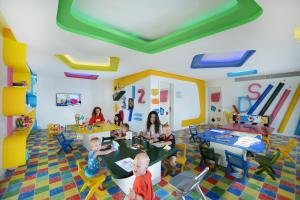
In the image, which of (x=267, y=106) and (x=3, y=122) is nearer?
(x=3, y=122)

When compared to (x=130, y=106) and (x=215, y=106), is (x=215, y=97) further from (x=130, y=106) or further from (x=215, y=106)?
(x=130, y=106)

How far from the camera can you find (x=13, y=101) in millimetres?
2336

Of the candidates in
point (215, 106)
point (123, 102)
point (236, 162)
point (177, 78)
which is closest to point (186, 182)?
point (236, 162)

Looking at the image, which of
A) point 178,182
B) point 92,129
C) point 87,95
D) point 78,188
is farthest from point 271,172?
point 87,95

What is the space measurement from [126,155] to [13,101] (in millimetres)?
2149

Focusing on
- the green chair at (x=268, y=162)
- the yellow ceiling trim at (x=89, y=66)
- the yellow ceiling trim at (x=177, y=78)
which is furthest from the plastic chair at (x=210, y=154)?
the yellow ceiling trim at (x=89, y=66)

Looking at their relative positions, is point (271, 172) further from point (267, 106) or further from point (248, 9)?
point (267, 106)

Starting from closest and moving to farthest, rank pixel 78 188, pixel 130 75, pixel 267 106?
pixel 78 188 → pixel 267 106 → pixel 130 75

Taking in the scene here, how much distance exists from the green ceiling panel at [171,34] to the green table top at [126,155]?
75.7 inches

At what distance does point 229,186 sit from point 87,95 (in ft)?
23.0

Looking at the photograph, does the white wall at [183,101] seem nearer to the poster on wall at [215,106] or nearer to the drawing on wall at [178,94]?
the drawing on wall at [178,94]

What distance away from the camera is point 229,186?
2.25m

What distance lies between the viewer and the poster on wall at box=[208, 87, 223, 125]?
7132 mm

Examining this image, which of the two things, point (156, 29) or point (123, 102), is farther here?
point (123, 102)
